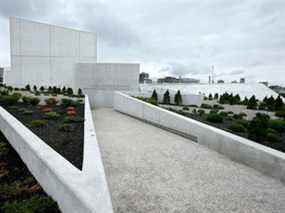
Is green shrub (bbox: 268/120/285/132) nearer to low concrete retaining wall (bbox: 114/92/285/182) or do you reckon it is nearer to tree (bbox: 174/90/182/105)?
low concrete retaining wall (bbox: 114/92/285/182)

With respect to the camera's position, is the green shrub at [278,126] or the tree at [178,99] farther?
the tree at [178,99]

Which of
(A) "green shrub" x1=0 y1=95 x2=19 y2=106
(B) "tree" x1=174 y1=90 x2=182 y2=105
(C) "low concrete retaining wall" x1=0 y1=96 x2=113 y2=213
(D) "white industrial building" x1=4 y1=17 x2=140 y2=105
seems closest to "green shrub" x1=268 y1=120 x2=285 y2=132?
(C) "low concrete retaining wall" x1=0 y1=96 x2=113 y2=213

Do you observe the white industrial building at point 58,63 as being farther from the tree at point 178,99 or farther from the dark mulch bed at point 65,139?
the dark mulch bed at point 65,139

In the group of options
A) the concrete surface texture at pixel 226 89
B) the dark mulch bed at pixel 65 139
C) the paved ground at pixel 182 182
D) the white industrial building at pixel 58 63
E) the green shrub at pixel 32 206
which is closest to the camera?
the green shrub at pixel 32 206

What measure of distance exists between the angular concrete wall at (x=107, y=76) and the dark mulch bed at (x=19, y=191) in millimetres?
11999

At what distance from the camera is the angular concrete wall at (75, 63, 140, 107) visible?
1584 cm

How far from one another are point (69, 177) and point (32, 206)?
1.82ft

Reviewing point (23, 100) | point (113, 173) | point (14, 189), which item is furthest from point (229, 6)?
point (23, 100)

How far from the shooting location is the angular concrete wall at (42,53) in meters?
17.4

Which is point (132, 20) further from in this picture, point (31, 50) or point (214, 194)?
point (214, 194)

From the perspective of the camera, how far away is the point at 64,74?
734 inches

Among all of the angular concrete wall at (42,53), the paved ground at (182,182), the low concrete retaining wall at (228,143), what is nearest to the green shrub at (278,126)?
the low concrete retaining wall at (228,143)

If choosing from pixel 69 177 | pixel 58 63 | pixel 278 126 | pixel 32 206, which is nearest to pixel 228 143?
pixel 278 126

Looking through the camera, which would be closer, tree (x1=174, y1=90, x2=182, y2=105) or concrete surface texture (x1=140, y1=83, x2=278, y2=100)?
tree (x1=174, y1=90, x2=182, y2=105)
